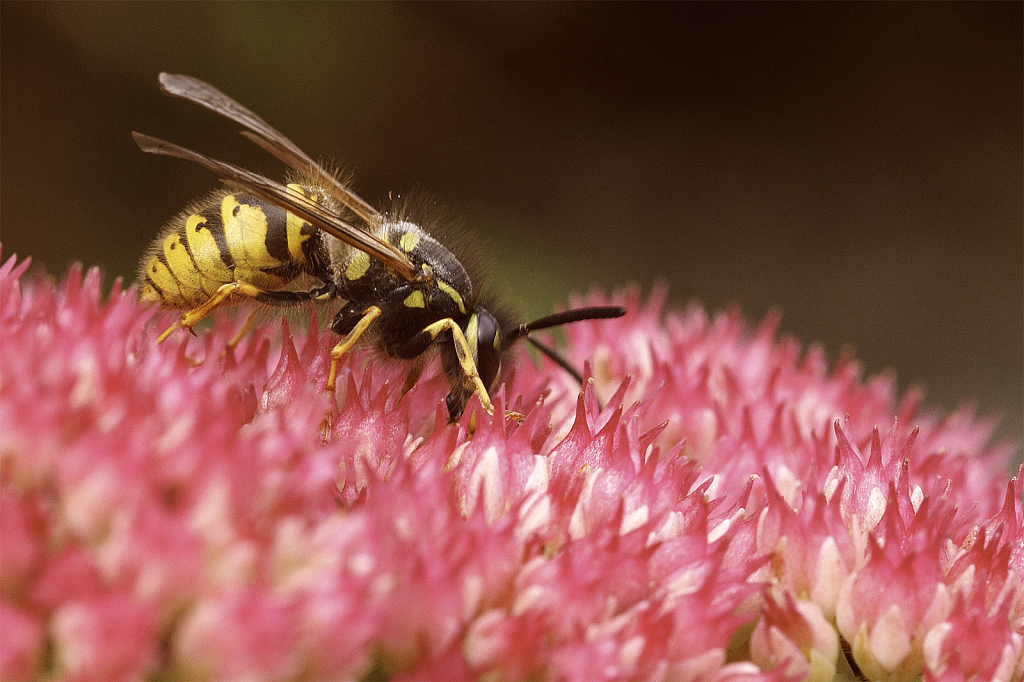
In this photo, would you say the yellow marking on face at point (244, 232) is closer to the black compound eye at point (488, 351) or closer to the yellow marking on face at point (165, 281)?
the yellow marking on face at point (165, 281)

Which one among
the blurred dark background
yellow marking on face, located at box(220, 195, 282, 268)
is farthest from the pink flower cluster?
the blurred dark background

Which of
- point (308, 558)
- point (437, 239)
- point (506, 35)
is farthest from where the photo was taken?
point (506, 35)

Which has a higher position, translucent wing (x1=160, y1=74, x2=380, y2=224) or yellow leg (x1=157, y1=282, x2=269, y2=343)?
translucent wing (x1=160, y1=74, x2=380, y2=224)

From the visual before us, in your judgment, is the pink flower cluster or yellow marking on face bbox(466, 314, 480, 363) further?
yellow marking on face bbox(466, 314, 480, 363)

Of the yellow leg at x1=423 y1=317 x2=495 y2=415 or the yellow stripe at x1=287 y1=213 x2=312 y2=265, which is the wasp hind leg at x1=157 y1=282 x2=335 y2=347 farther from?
the yellow leg at x1=423 y1=317 x2=495 y2=415

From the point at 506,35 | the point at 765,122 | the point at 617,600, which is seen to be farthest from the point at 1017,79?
the point at 617,600

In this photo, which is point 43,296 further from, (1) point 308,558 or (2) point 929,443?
(2) point 929,443

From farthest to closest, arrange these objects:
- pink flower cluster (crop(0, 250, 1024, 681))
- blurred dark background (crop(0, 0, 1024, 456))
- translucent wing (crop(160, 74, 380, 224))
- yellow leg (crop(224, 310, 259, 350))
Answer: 1. blurred dark background (crop(0, 0, 1024, 456))
2. translucent wing (crop(160, 74, 380, 224))
3. yellow leg (crop(224, 310, 259, 350))
4. pink flower cluster (crop(0, 250, 1024, 681))
